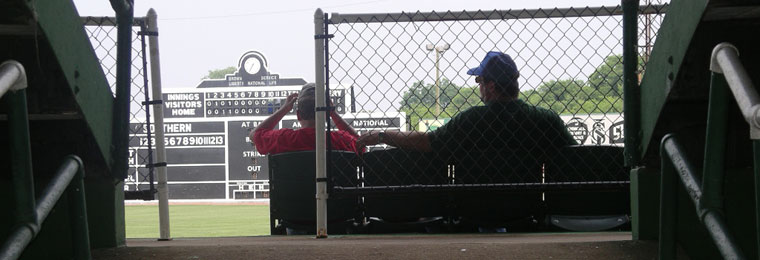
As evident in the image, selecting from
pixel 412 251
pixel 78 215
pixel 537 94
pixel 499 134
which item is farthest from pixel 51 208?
pixel 537 94

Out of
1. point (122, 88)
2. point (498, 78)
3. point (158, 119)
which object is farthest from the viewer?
point (158, 119)

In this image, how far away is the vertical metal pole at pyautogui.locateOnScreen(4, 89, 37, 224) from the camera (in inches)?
75.7

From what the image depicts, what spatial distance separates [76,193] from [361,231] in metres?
2.35

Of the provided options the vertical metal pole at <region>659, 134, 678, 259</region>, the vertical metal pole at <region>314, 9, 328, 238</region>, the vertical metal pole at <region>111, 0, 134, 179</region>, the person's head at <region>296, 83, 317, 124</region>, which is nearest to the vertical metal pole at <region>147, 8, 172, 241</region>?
the vertical metal pole at <region>314, 9, 328, 238</region>

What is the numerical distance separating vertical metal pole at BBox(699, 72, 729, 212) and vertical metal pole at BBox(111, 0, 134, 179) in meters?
2.28

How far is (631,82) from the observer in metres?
3.01

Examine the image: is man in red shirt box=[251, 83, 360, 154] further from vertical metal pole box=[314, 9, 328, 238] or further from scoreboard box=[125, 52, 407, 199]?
scoreboard box=[125, 52, 407, 199]

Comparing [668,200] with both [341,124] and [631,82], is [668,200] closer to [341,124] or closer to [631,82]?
[631,82]

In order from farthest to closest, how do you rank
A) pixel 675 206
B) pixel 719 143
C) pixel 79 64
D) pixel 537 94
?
pixel 537 94
pixel 79 64
pixel 675 206
pixel 719 143

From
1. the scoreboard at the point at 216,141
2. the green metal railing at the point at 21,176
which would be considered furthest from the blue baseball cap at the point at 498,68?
the scoreboard at the point at 216,141

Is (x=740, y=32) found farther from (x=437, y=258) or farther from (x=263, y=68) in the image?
(x=263, y=68)

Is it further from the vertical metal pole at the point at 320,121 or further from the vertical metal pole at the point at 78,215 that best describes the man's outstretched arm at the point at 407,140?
the vertical metal pole at the point at 78,215

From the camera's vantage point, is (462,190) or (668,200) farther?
(462,190)

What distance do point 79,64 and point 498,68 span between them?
233 cm
